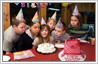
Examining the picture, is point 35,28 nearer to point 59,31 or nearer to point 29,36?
point 29,36

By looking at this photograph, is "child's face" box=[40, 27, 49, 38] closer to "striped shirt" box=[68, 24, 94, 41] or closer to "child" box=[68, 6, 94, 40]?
"child" box=[68, 6, 94, 40]

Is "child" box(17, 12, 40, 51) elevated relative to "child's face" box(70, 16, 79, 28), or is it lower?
lower

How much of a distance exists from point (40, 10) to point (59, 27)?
117 centimetres

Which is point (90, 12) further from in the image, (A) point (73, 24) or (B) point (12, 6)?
(B) point (12, 6)

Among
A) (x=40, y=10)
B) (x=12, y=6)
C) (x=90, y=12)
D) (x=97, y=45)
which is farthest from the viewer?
(x=90, y=12)

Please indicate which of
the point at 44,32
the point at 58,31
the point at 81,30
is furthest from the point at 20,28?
the point at 81,30

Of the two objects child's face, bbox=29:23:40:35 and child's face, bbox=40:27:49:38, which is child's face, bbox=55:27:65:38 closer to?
child's face, bbox=40:27:49:38

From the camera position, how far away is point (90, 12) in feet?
14.1

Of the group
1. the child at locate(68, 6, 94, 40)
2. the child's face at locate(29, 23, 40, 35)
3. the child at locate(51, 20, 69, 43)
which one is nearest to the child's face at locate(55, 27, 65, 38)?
the child at locate(51, 20, 69, 43)

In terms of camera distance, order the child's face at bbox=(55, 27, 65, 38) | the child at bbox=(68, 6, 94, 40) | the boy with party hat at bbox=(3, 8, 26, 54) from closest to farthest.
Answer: the boy with party hat at bbox=(3, 8, 26, 54) < the child's face at bbox=(55, 27, 65, 38) < the child at bbox=(68, 6, 94, 40)

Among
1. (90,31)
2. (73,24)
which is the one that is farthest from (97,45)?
(90,31)

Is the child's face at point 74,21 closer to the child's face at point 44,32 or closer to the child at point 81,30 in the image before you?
the child at point 81,30

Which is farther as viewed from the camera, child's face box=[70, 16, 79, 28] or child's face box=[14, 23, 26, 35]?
child's face box=[70, 16, 79, 28]

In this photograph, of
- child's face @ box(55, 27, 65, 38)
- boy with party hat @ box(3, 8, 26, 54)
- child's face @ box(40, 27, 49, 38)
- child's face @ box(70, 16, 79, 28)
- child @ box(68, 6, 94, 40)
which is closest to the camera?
boy with party hat @ box(3, 8, 26, 54)
